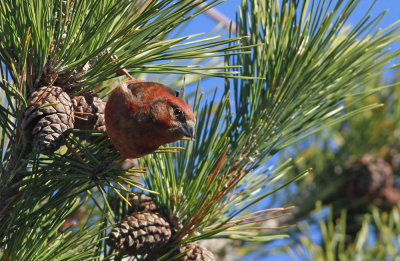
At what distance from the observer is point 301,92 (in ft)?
5.98

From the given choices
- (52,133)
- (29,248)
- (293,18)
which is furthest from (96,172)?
(293,18)

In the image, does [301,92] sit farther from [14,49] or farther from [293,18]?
[14,49]

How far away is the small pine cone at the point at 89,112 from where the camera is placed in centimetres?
153

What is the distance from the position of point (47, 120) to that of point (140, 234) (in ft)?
1.56

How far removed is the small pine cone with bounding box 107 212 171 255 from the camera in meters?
1.59

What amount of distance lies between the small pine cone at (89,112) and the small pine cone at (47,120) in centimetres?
8

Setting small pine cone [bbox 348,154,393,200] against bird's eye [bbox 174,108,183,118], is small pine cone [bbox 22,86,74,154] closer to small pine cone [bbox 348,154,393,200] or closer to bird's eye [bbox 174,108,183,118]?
bird's eye [bbox 174,108,183,118]

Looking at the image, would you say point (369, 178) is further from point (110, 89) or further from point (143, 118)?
point (143, 118)

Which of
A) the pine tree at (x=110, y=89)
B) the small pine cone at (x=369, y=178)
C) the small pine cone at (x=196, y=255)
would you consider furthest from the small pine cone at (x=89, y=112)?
the small pine cone at (x=369, y=178)

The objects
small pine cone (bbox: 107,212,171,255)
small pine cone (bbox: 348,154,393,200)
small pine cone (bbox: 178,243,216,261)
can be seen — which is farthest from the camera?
small pine cone (bbox: 348,154,393,200)

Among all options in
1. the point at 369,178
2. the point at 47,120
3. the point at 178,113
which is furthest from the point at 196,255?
the point at 369,178

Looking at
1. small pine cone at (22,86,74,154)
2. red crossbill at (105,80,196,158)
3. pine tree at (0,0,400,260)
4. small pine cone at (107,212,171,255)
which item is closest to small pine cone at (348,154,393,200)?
pine tree at (0,0,400,260)

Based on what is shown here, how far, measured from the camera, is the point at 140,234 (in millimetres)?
1610

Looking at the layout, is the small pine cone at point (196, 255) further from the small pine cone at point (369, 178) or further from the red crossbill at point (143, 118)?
the small pine cone at point (369, 178)
